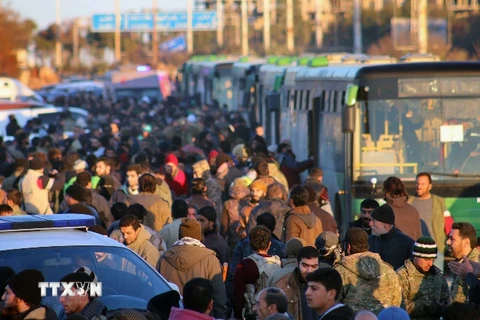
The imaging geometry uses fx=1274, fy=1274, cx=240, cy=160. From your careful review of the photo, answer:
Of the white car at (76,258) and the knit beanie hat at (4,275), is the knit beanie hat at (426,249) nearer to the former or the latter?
the white car at (76,258)

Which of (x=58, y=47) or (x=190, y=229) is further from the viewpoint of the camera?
(x=58, y=47)

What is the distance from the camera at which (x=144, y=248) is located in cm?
1047

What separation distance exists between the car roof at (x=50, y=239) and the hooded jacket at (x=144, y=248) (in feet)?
7.20

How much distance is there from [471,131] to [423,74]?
953 mm

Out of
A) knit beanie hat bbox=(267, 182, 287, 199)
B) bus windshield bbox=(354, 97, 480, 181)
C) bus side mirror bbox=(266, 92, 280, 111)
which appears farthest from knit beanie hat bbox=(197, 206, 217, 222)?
bus side mirror bbox=(266, 92, 280, 111)

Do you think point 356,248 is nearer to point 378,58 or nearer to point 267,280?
point 267,280

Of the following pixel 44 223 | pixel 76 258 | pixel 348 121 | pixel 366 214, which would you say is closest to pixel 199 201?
pixel 366 214

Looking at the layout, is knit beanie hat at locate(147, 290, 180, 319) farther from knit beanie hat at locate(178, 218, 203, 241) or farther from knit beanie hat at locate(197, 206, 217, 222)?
knit beanie hat at locate(197, 206, 217, 222)

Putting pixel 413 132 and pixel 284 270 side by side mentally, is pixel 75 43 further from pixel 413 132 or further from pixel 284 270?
pixel 284 270

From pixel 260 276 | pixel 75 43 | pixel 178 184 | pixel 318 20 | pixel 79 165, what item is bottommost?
pixel 75 43

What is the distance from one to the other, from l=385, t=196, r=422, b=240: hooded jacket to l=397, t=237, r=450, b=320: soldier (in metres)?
3.09

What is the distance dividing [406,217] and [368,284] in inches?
141

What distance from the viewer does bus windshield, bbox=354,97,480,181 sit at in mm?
15711

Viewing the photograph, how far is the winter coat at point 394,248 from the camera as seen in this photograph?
10133mm
